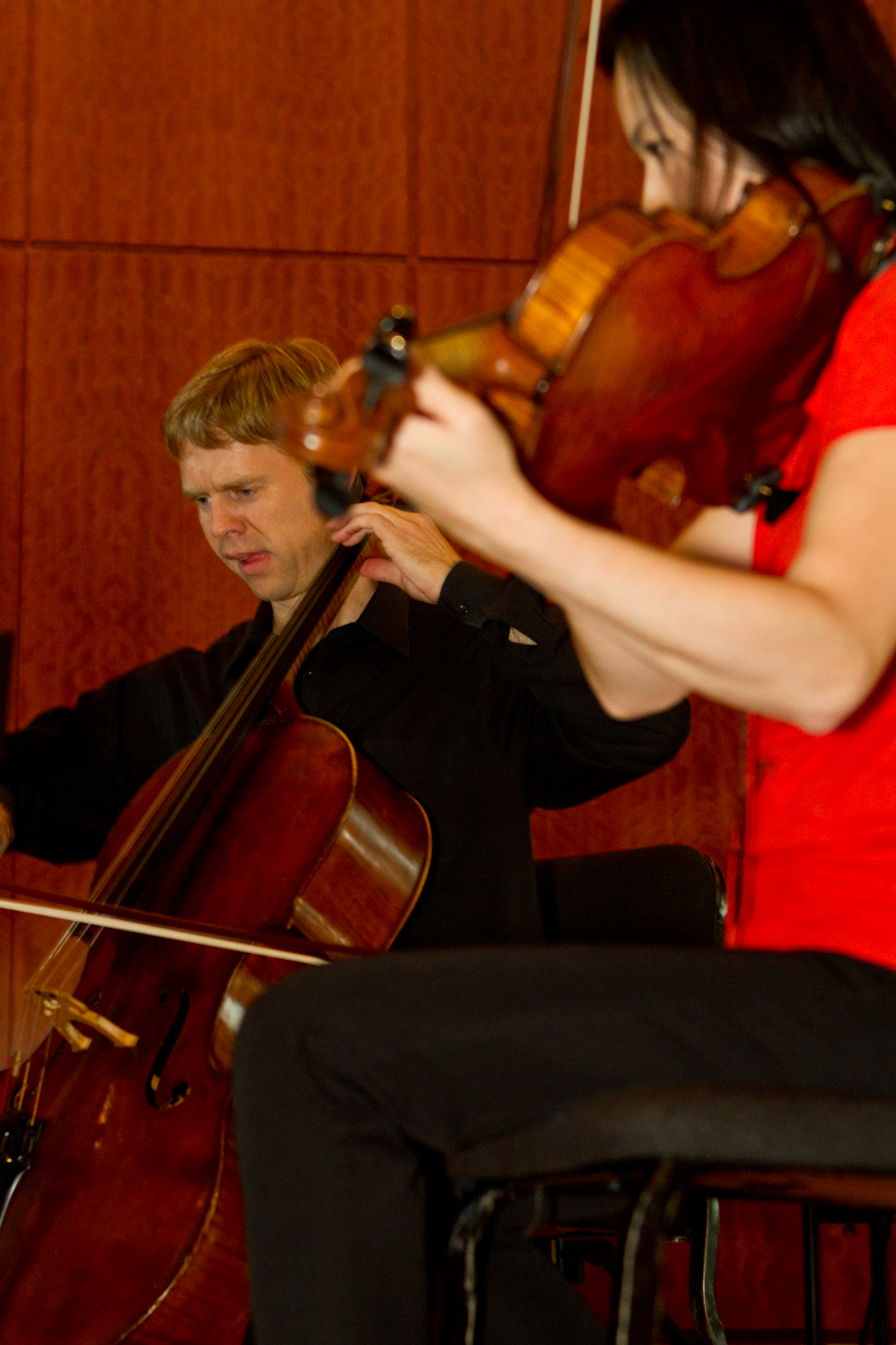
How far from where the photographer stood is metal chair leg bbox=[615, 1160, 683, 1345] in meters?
0.70

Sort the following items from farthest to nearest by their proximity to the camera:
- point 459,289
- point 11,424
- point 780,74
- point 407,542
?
point 459,289
point 11,424
point 407,542
point 780,74

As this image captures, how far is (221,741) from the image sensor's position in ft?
4.88

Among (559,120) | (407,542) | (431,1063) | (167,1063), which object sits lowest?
(167,1063)

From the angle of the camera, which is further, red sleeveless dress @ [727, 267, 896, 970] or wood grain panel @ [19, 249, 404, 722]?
wood grain panel @ [19, 249, 404, 722]

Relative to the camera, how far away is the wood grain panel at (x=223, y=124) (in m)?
2.37

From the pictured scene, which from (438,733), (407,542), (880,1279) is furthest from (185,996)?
(880,1279)

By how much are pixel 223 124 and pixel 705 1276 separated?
202 centimetres

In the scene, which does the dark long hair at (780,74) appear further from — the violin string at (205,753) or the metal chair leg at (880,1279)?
the metal chair leg at (880,1279)

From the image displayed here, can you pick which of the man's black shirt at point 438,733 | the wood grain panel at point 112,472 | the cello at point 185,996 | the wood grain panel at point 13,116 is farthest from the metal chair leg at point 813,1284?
the wood grain panel at point 13,116

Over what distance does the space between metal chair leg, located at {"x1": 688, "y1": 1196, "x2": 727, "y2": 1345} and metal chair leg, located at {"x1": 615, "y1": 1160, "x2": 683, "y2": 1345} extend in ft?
2.07

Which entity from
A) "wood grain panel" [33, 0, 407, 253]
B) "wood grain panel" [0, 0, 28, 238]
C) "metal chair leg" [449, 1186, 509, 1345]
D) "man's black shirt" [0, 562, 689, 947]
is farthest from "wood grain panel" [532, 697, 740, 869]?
"metal chair leg" [449, 1186, 509, 1345]

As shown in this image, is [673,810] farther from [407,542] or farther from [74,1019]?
[74,1019]

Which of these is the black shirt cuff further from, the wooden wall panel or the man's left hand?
the wooden wall panel

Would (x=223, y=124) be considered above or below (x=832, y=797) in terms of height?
above
